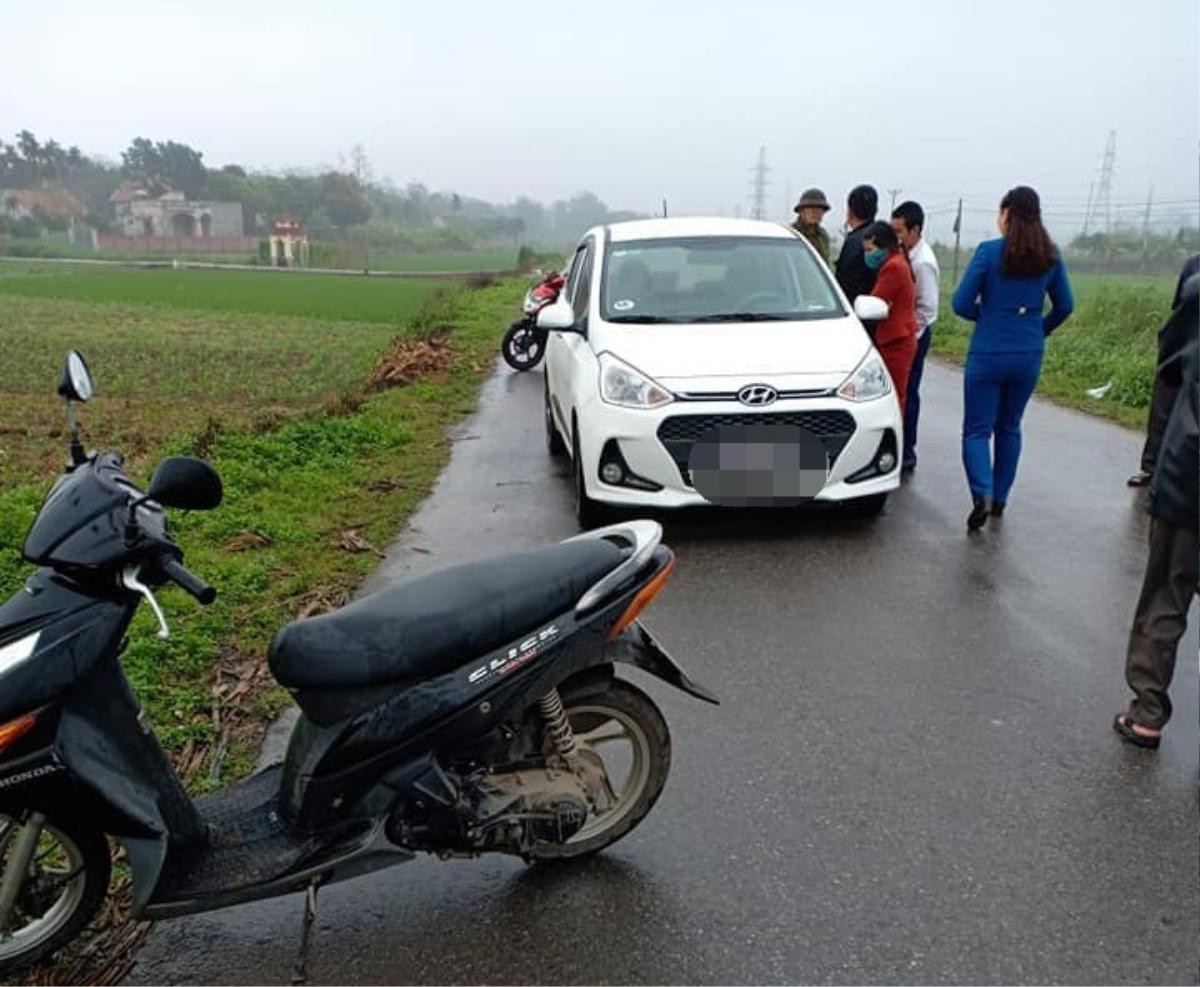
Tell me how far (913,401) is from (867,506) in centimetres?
165

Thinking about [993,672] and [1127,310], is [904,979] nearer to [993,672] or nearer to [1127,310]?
[993,672]

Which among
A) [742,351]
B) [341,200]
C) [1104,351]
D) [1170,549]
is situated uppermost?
[341,200]

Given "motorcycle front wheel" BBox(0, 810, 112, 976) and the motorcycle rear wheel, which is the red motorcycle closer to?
the motorcycle rear wheel

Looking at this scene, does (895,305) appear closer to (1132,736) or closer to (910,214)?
(910,214)

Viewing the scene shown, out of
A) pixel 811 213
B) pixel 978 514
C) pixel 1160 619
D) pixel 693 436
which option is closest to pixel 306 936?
pixel 1160 619

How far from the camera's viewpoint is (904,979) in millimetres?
2484

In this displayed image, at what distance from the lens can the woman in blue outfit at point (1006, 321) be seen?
539 cm

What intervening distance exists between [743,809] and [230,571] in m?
3.20

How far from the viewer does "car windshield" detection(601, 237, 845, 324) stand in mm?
6363

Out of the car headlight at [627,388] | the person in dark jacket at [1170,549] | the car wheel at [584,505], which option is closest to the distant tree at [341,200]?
the car wheel at [584,505]

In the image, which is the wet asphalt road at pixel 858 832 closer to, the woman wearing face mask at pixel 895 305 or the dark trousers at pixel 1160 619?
the dark trousers at pixel 1160 619

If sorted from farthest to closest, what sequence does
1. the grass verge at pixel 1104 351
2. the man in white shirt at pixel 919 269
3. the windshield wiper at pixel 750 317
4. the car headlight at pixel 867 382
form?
1. the grass verge at pixel 1104 351
2. the man in white shirt at pixel 919 269
3. the windshield wiper at pixel 750 317
4. the car headlight at pixel 867 382

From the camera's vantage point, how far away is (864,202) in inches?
292

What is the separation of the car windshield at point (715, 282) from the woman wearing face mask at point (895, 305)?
0.37 meters
